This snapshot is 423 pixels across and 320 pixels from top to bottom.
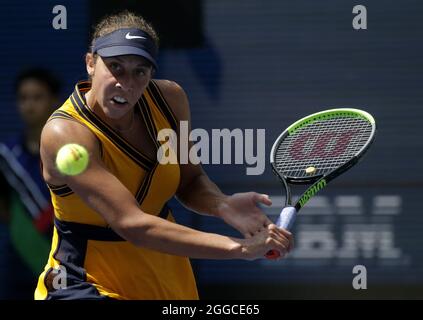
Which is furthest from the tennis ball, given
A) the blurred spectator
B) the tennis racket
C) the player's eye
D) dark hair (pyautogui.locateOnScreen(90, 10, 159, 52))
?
the blurred spectator

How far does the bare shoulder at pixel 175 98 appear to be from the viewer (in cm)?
356

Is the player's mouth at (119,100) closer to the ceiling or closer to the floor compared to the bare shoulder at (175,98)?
closer to the floor

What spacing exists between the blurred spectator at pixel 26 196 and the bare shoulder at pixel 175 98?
2.62m

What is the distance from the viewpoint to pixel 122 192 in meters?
3.23

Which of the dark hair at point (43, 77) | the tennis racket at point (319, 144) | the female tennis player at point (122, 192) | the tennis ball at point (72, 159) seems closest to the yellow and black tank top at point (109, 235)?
the female tennis player at point (122, 192)

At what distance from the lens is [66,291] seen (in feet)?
11.2

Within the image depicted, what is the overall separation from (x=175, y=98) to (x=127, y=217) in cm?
55

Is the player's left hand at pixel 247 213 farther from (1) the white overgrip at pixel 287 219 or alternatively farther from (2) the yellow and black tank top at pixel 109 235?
(2) the yellow and black tank top at pixel 109 235

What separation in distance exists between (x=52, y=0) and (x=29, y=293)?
173cm

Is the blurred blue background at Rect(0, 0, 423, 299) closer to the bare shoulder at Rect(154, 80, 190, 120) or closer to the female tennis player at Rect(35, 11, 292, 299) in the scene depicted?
the bare shoulder at Rect(154, 80, 190, 120)

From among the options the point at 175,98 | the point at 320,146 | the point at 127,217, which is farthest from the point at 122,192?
the point at 320,146

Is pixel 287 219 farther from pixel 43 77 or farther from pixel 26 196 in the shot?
pixel 43 77

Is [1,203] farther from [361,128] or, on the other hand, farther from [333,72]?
[361,128]

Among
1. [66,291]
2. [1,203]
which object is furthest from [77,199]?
[1,203]
